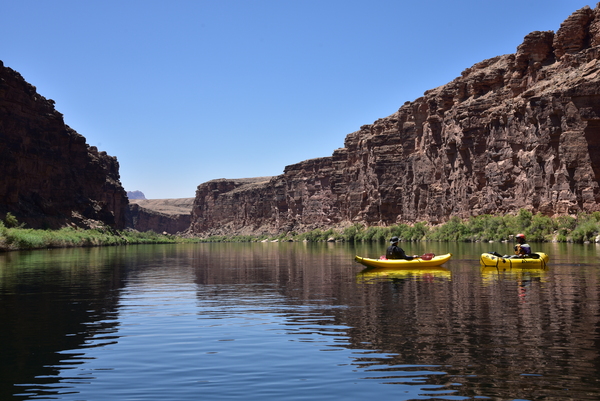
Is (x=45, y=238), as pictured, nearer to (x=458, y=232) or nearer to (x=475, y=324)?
(x=458, y=232)

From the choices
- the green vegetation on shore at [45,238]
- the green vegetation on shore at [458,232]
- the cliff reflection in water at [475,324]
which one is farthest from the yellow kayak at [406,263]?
the green vegetation on shore at [45,238]

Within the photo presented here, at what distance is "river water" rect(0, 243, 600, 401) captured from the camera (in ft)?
28.0

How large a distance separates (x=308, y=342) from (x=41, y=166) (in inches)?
3398

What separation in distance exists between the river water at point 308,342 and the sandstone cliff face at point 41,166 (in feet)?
200

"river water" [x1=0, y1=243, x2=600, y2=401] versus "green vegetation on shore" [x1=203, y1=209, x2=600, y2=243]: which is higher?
"green vegetation on shore" [x1=203, y1=209, x2=600, y2=243]

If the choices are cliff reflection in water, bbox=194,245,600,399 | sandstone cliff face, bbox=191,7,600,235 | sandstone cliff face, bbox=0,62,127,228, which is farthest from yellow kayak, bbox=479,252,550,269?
sandstone cliff face, bbox=0,62,127,228

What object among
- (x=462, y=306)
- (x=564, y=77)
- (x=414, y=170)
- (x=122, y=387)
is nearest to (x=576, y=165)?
(x=564, y=77)

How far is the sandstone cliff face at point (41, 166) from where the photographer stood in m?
76.9

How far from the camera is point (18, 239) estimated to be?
55.4 meters

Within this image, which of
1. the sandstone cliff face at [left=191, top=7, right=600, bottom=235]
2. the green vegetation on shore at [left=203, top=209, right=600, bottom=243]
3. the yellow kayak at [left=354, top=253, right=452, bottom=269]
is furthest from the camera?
the sandstone cliff face at [left=191, top=7, right=600, bottom=235]

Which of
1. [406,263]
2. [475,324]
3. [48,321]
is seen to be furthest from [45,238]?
[475,324]

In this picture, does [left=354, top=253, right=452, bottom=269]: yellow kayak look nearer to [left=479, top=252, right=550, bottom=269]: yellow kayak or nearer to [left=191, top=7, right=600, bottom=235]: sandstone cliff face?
[left=479, top=252, right=550, bottom=269]: yellow kayak

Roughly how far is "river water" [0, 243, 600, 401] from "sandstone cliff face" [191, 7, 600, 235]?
5379 centimetres

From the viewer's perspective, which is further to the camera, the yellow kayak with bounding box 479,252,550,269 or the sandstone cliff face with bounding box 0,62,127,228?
the sandstone cliff face with bounding box 0,62,127,228
